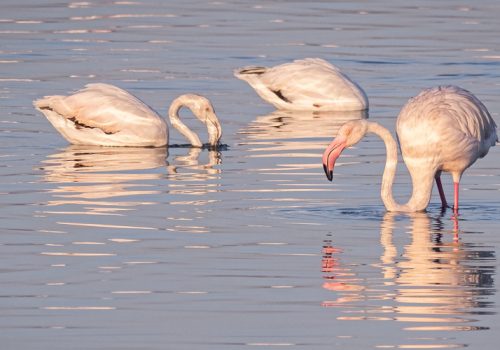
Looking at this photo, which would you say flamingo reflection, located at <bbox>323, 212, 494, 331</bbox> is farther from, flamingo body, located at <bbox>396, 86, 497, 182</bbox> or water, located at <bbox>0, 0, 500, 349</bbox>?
flamingo body, located at <bbox>396, 86, 497, 182</bbox>

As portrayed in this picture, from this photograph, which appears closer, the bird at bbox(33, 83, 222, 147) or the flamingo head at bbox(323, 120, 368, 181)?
the flamingo head at bbox(323, 120, 368, 181)

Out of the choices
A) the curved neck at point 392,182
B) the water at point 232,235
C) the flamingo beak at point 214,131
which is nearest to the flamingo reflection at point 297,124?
the water at point 232,235

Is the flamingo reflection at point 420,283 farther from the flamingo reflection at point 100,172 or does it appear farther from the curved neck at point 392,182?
the flamingo reflection at point 100,172

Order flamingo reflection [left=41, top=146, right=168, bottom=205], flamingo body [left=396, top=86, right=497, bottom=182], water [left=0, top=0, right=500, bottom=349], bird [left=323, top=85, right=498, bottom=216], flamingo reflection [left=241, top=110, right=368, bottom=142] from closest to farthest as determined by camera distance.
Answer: water [left=0, top=0, right=500, bottom=349] → bird [left=323, top=85, right=498, bottom=216] → flamingo body [left=396, top=86, right=497, bottom=182] → flamingo reflection [left=41, top=146, right=168, bottom=205] → flamingo reflection [left=241, top=110, right=368, bottom=142]

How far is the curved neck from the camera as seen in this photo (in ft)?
36.8

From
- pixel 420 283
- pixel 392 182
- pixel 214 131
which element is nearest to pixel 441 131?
pixel 392 182

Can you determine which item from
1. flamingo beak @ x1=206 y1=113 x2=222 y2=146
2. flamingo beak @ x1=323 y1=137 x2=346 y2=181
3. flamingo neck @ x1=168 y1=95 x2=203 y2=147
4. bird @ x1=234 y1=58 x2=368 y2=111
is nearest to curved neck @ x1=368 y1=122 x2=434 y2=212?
flamingo beak @ x1=323 y1=137 x2=346 y2=181

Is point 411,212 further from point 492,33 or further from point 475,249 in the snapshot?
point 492,33

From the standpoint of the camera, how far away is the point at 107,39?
81.2 feet

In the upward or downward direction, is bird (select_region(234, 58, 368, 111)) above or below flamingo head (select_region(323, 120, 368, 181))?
below

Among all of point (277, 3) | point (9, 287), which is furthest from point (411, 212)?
point (277, 3)

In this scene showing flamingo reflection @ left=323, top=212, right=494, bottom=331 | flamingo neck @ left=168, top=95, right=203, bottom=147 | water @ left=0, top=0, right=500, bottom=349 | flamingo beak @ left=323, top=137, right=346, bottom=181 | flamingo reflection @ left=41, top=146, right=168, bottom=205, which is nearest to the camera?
water @ left=0, top=0, right=500, bottom=349

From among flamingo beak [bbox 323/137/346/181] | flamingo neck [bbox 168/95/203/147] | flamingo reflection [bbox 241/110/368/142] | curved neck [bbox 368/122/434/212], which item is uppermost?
flamingo beak [bbox 323/137/346/181]

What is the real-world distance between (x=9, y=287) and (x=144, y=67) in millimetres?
13024
